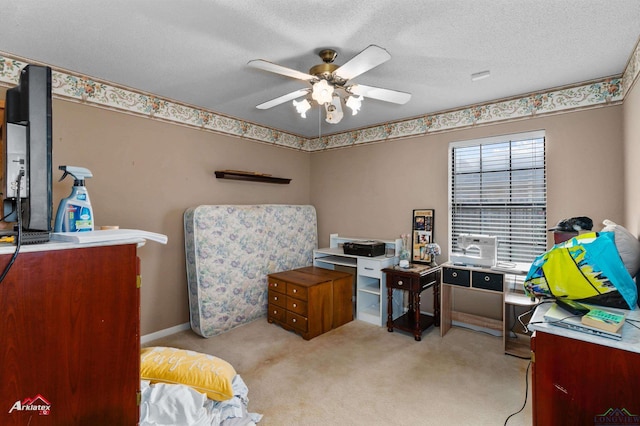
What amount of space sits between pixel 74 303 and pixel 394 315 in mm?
3505

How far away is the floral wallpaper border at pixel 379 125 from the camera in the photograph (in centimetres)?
262

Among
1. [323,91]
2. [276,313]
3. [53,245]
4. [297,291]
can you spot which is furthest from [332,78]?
[276,313]

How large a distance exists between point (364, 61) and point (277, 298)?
2.75m

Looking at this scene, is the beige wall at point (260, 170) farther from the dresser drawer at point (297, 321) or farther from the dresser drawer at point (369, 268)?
the dresser drawer at point (297, 321)

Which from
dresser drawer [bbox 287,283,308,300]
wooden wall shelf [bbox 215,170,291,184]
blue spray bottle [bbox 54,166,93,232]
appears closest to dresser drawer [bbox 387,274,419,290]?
dresser drawer [bbox 287,283,308,300]

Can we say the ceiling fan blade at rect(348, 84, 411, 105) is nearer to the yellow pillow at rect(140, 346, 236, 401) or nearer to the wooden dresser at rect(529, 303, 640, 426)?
the wooden dresser at rect(529, 303, 640, 426)

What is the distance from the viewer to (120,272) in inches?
43.9

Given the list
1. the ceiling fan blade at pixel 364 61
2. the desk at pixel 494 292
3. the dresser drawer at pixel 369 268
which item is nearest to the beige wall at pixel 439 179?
the desk at pixel 494 292

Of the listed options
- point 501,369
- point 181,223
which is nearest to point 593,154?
point 501,369

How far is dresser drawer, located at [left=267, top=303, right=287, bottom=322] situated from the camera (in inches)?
141

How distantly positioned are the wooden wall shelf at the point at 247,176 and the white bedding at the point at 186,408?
2.33m

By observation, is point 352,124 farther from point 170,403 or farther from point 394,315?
point 170,403

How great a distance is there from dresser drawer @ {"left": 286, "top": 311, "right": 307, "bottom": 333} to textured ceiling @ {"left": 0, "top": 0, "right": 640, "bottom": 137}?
7.77ft

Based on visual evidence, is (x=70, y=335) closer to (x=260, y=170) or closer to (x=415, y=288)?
(x=415, y=288)
